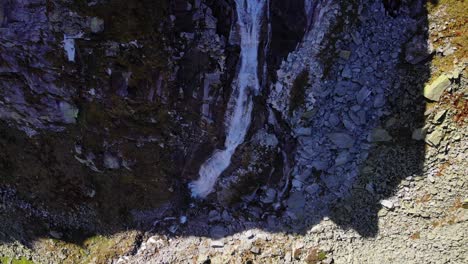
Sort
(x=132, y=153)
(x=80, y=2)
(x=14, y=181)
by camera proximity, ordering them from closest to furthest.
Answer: (x=80, y=2)
(x=132, y=153)
(x=14, y=181)

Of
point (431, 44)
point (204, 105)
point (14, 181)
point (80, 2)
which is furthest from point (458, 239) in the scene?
point (14, 181)

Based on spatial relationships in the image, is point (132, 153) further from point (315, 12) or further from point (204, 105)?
point (315, 12)

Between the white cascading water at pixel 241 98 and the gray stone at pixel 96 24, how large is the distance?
7352 millimetres

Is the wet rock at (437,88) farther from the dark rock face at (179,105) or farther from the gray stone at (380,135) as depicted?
the gray stone at (380,135)

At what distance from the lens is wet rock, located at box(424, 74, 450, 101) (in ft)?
A: 67.7

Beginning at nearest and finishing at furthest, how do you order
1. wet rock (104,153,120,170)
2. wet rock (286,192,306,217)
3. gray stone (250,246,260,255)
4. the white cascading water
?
the white cascading water, wet rock (286,192,306,217), gray stone (250,246,260,255), wet rock (104,153,120,170)

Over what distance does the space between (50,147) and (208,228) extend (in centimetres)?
1131

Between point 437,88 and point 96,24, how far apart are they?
1777cm

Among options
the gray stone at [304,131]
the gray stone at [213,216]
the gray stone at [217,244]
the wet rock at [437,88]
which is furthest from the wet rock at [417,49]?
the gray stone at [217,244]

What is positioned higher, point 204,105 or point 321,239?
point 204,105

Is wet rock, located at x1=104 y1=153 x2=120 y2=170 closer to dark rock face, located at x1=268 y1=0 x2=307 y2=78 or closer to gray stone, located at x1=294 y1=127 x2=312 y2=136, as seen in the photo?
gray stone, located at x1=294 y1=127 x2=312 y2=136

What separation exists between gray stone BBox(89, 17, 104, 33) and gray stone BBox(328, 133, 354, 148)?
13.8 meters

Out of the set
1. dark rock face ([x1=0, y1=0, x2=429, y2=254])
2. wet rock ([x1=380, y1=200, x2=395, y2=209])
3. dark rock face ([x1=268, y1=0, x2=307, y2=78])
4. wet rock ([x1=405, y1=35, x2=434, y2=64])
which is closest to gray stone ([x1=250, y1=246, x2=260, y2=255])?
dark rock face ([x1=0, y1=0, x2=429, y2=254])

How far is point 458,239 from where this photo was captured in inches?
836
